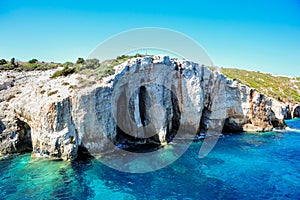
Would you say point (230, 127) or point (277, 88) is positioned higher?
point (277, 88)

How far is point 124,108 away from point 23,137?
11.4 m

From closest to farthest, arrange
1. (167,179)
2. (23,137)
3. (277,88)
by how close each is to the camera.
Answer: (167,179) < (23,137) < (277,88)

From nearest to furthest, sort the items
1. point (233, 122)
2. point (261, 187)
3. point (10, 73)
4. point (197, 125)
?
point (261, 187)
point (197, 125)
point (10, 73)
point (233, 122)

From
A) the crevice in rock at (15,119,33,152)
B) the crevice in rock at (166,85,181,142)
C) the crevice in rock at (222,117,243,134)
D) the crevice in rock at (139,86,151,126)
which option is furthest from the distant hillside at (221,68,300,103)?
the crevice in rock at (15,119,33,152)

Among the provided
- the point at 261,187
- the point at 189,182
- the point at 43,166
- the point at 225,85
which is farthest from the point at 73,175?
the point at 225,85

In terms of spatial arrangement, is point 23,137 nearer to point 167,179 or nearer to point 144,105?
point 144,105

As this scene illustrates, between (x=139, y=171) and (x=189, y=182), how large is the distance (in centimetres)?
435

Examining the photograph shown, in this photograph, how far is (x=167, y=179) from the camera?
16.3 meters

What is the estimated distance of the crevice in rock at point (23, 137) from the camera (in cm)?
2198

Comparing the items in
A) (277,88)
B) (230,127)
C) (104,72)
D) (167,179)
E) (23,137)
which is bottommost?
(167,179)

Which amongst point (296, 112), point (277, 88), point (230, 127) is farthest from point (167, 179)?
point (277, 88)

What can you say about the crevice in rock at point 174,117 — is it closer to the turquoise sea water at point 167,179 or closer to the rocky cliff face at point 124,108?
the rocky cliff face at point 124,108

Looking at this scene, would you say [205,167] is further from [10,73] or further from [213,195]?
[10,73]

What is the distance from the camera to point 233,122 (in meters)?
33.3
